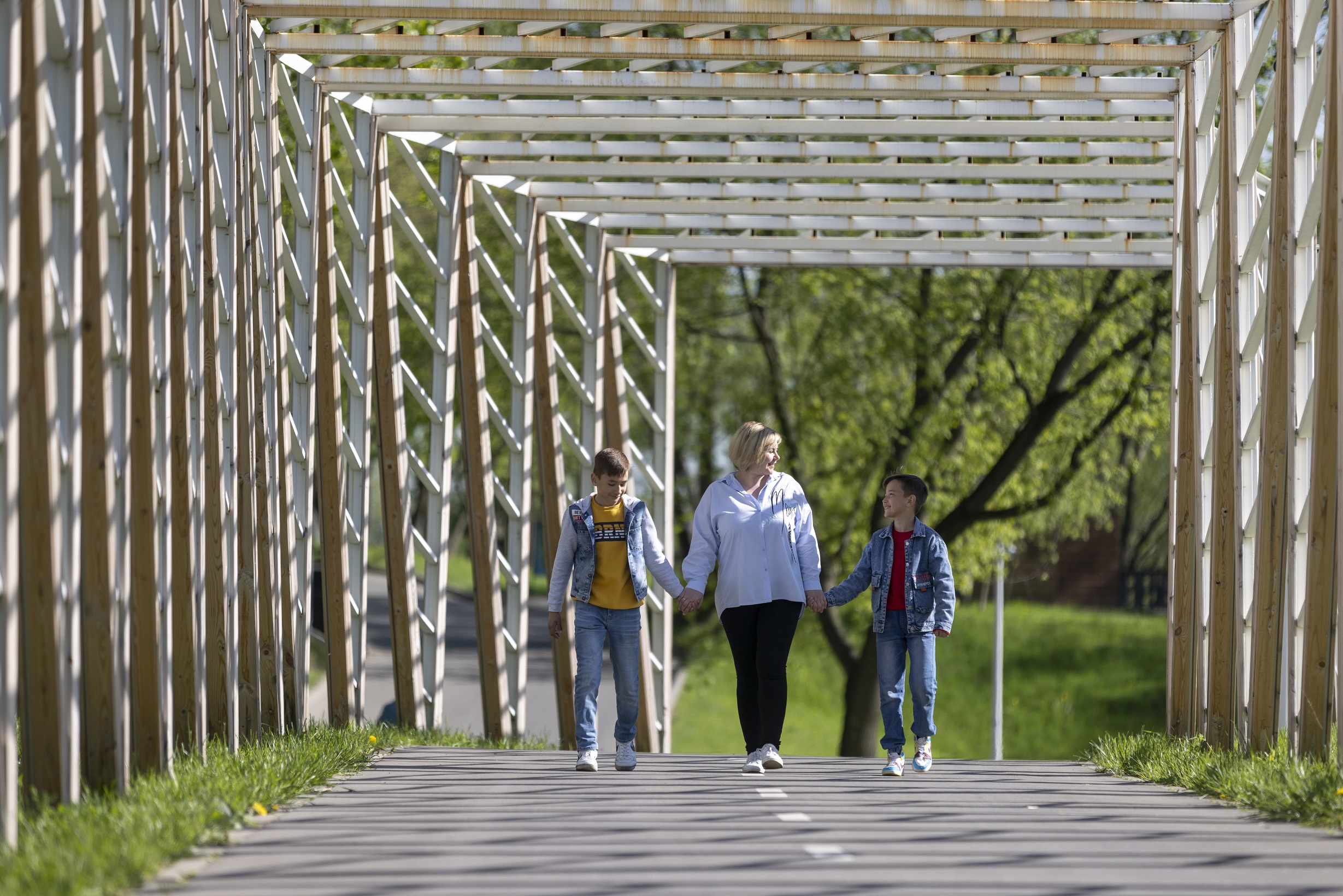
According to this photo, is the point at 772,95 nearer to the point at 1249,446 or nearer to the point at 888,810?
the point at 1249,446

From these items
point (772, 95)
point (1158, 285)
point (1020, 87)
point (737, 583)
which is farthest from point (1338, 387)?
point (1158, 285)

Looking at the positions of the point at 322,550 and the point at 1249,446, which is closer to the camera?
the point at 1249,446

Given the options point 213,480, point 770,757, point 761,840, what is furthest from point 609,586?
point 761,840

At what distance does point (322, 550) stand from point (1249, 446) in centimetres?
522

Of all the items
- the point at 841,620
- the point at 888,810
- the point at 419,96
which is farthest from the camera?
the point at 841,620

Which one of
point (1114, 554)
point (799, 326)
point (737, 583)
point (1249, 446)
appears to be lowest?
point (1114, 554)

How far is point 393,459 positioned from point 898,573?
3.93 m

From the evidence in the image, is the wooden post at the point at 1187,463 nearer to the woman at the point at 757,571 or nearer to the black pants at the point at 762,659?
the woman at the point at 757,571

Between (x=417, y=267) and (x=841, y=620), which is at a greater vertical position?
(x=417, y=267)

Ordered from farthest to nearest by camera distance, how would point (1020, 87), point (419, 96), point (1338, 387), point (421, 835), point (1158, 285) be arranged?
point (1158, 285) < point (419, 96) < point (1020, 87) < point (1338, 387) < point (421, 835)

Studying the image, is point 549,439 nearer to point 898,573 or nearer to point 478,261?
point 478,261

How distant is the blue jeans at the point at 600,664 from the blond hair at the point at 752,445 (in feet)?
2.92

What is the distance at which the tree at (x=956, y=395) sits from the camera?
769 inches

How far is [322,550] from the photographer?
9.79 m
